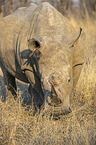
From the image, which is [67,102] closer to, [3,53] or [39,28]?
[39,28]

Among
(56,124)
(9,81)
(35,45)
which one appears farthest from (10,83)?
(35,45)

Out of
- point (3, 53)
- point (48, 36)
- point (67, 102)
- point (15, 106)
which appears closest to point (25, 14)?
point (3, 53)

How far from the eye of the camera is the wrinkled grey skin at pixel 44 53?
7.82 feet

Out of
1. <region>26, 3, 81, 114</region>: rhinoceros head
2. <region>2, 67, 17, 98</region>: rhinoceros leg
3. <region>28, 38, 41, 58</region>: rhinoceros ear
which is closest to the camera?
<region>26, 3, 81, 114</region>: rhinoceros head

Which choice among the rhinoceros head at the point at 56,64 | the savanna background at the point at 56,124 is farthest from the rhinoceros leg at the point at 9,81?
the rhinoceros head at the point at 56,64

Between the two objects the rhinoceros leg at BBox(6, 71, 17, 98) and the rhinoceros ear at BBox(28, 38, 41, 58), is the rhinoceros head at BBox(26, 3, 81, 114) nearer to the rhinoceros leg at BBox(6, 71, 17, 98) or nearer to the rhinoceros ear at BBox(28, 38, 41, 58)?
the rhinoceros ear at BBox(28, 38, 41, 58)

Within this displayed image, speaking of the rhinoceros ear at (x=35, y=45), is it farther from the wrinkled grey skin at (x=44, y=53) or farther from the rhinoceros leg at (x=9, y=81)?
the rhinoceros leg at (x=9, y=81)

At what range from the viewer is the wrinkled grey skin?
238 cm

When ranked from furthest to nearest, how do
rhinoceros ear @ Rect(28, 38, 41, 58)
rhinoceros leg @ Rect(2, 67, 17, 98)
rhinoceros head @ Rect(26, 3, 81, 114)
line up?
rhinoceros leg @ Rect(2, 67, 17, 98) → rhinoceros ear @ Rect(28, 38, 41, 58) → rhinoceros head @ Rect(26, 3, 81, 114)

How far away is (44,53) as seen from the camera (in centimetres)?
251

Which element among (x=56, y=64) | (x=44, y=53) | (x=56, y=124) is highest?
(x=44, y=53)

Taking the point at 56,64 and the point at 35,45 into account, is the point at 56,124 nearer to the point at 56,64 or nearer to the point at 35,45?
the point at 56,64

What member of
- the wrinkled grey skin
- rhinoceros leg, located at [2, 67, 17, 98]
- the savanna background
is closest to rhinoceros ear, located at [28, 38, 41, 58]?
the wrinkled grey skin

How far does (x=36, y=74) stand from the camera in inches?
118
